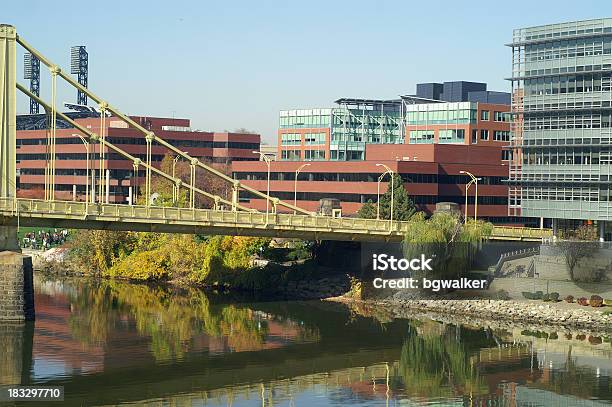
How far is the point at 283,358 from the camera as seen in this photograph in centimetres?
7925

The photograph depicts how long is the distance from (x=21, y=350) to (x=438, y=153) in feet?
254

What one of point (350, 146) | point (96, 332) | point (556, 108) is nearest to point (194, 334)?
point (96, 332)

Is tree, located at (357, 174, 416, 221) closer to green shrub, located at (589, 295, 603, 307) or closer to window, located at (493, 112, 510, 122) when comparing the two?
green shrub, located at (589, 295, 603, 307)

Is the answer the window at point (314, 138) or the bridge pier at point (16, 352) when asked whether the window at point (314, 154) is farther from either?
the bridge pier at point (16, 352)

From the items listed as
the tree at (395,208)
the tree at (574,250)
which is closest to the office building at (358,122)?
the tree at (395,208)

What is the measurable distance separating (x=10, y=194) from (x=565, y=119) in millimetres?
56964

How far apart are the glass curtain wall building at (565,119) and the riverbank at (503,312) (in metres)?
19.4

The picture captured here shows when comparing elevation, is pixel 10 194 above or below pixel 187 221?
above

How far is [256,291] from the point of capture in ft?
374

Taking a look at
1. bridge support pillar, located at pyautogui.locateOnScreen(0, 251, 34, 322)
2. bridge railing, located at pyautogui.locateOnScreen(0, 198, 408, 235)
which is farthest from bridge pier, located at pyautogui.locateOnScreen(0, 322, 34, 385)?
bridge railing, located at pyautogui.locateOnScreen(0, 198, 408, 235)

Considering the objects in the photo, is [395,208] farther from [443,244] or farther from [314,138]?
[314,138]

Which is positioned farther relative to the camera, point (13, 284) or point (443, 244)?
point (443, 244)

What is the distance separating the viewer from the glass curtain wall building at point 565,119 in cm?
11100

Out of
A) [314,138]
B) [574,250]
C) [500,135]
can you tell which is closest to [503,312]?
[574,250]
